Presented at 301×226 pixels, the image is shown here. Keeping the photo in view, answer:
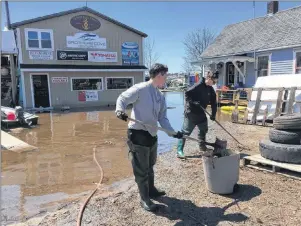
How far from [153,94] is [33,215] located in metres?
2.28

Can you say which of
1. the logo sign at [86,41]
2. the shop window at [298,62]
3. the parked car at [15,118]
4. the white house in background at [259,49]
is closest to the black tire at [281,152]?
the parked car at [15,118]

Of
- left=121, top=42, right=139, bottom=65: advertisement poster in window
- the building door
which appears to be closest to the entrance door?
left=121, top=42, right=139, bottom=65: advertisement poster in window

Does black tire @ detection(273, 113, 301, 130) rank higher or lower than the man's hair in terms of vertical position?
lower

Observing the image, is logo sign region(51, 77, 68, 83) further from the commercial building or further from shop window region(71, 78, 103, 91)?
shop window region(71, 78, 103, 91)

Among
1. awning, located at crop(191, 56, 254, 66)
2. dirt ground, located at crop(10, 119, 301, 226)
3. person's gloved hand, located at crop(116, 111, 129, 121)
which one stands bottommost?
dirt ground, located at crop(10, 119, 301, 226)

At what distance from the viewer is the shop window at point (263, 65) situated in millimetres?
17553

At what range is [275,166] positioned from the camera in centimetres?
479

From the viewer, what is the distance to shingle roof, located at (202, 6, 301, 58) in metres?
16.6

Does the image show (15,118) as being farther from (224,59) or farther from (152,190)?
(224,59)

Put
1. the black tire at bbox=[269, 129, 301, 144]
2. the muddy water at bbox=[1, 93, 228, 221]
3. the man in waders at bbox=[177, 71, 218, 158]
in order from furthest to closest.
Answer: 1. the man in waders at bbox=[177, 71, 218, 158]
2. the black tire at bbox=[269, 129, 301, 144]
3. the muddy water at bbox=[1, 93, 228, 221]

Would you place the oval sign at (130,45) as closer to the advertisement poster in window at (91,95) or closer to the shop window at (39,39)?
the advertisement poster in window at (91,95)

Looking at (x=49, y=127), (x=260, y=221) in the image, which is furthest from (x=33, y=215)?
(x=49, y=127)

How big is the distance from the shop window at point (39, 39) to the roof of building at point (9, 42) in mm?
1008

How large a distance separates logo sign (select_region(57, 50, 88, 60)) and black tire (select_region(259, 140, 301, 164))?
17.3 metres
